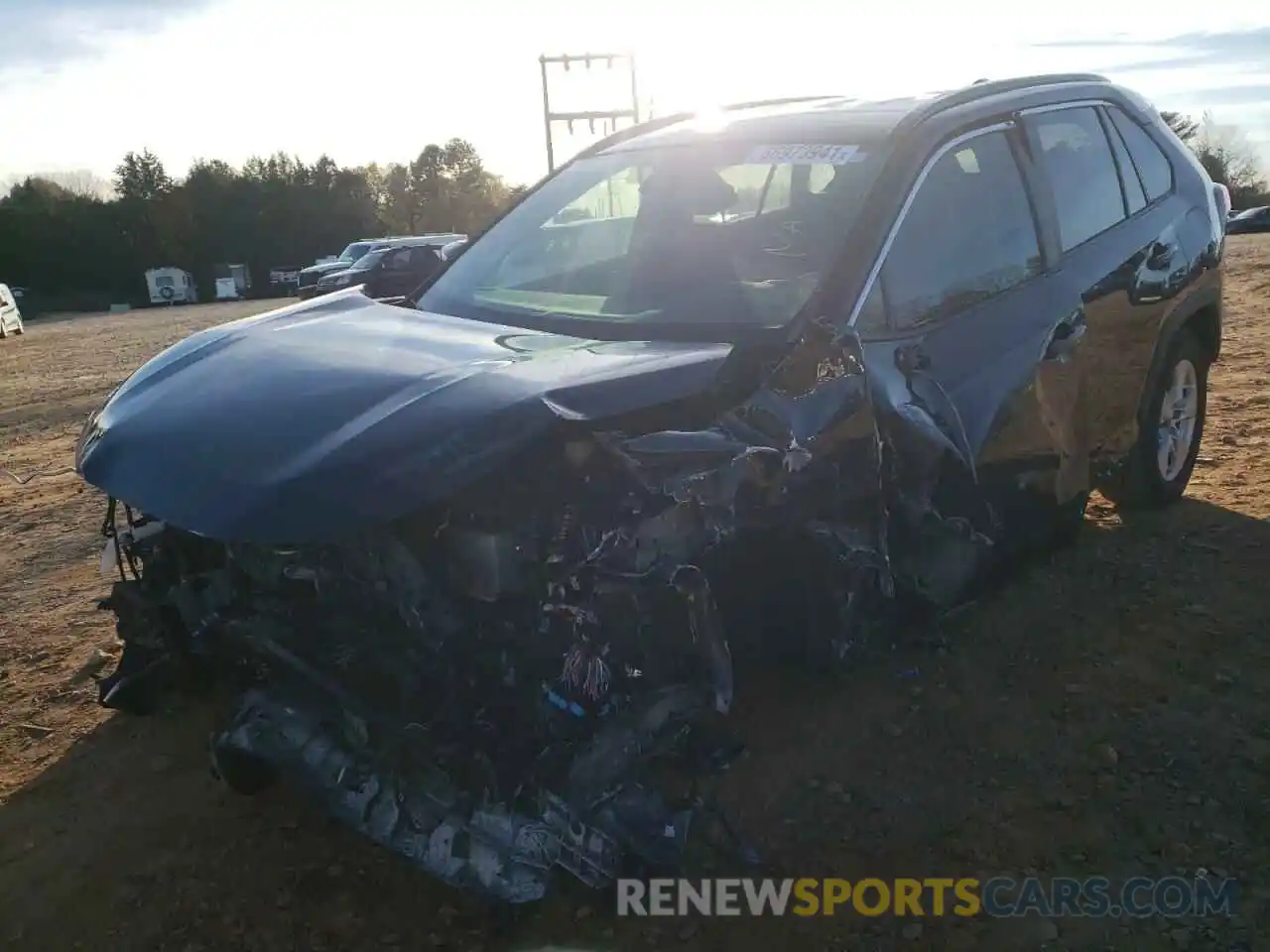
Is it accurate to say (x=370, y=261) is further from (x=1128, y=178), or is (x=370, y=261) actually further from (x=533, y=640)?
(x=533, y=640)

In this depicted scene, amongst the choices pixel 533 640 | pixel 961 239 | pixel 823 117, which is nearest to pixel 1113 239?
pixel 961 239

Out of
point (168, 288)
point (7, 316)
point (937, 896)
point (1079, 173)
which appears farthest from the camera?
point (168, 288)

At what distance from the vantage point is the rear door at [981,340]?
3330 millimetres

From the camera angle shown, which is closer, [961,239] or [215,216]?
[961,239]

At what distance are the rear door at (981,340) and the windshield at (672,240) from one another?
9.8 inches

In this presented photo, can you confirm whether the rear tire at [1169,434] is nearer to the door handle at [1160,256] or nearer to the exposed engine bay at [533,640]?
the door handle at [1160,256]

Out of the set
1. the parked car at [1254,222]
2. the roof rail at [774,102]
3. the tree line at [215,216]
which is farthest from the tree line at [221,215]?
the roof rail at [774,102]

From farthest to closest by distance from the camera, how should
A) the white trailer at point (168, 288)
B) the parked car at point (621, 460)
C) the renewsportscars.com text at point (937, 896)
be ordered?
the white trailer at point (168, 288) → the renewsportscars.com text at point (937, 896) → the parked car at point (621, 460)

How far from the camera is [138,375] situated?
3.38 m

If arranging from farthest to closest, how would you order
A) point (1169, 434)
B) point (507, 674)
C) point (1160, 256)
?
point (1169, 434)
point (1160, 256)
point (507, 674)

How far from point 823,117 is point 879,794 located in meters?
2.34

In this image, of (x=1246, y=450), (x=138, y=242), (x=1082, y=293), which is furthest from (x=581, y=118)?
(x=138, y=242)

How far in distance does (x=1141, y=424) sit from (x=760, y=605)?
2585mm

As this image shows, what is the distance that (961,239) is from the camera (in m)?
3.69
